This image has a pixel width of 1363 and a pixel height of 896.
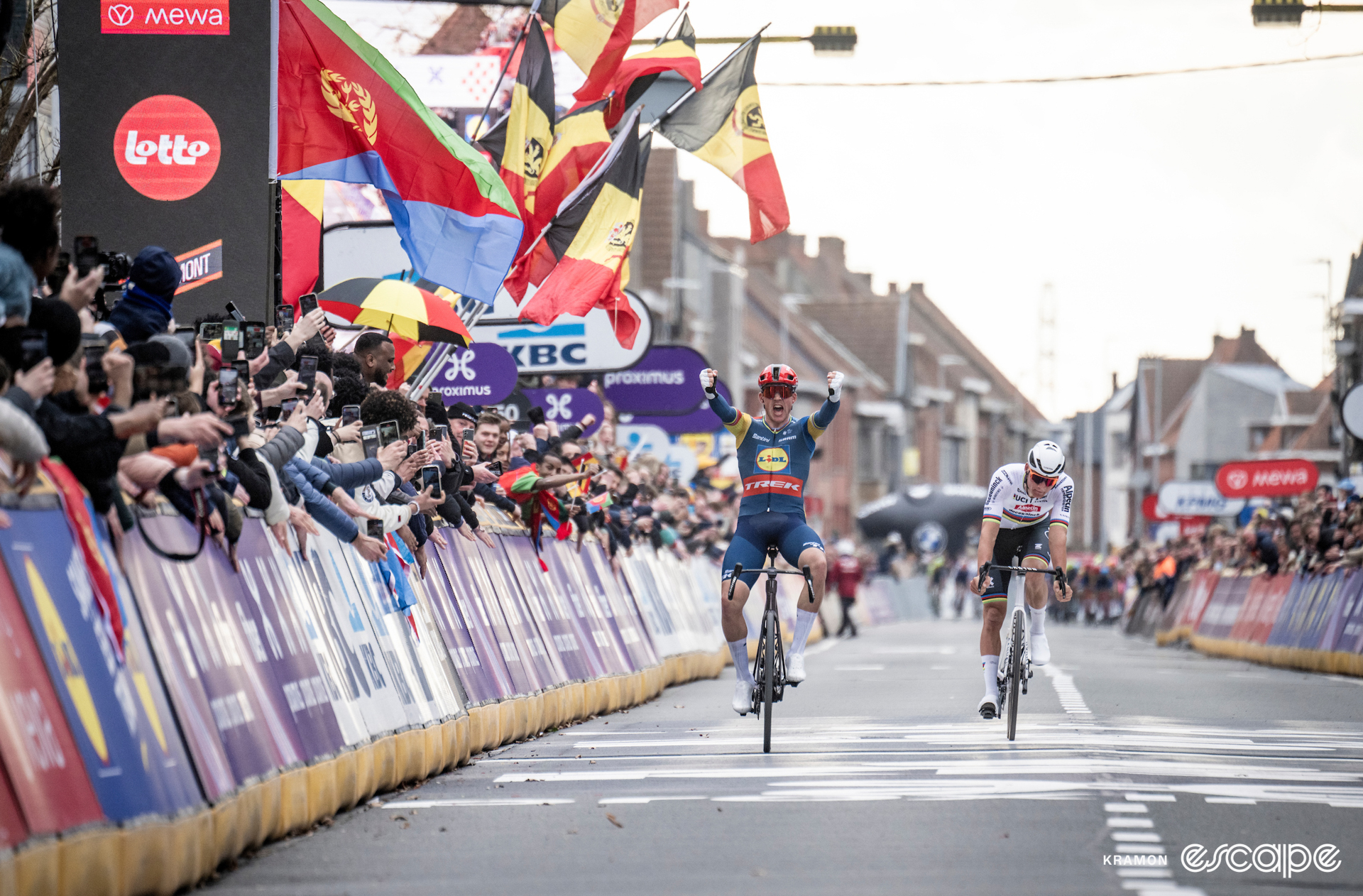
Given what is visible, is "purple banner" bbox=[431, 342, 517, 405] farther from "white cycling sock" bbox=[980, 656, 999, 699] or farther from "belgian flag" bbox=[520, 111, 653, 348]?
"white cycling sock" bbox=[980, 656, 999, 699]

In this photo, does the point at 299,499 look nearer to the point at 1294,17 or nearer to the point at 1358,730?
the point at 1358,730

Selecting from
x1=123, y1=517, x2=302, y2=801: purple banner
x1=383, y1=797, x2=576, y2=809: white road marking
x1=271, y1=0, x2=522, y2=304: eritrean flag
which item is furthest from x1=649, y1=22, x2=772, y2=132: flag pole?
x1=123, y1=517, x2=302, y2=801: purple banner

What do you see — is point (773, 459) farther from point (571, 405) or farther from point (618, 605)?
point (571, 405)

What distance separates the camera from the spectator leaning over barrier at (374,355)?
1320 centimetres

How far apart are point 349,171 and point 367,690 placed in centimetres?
524

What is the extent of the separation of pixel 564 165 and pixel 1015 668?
316 inches

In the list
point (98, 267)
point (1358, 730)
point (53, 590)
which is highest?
point (98, 267)

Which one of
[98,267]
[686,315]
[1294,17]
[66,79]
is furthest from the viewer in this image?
[686,315]

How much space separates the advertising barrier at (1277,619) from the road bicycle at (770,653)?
12436 millimetres

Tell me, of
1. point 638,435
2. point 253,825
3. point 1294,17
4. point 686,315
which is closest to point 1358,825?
point 253,825

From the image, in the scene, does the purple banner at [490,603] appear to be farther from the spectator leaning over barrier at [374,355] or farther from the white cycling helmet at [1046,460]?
the white cycling helmet at [1046,460]

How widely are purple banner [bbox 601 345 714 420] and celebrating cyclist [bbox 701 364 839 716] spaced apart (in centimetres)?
1535

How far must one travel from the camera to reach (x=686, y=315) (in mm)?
70438

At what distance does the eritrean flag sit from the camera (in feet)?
45.4
